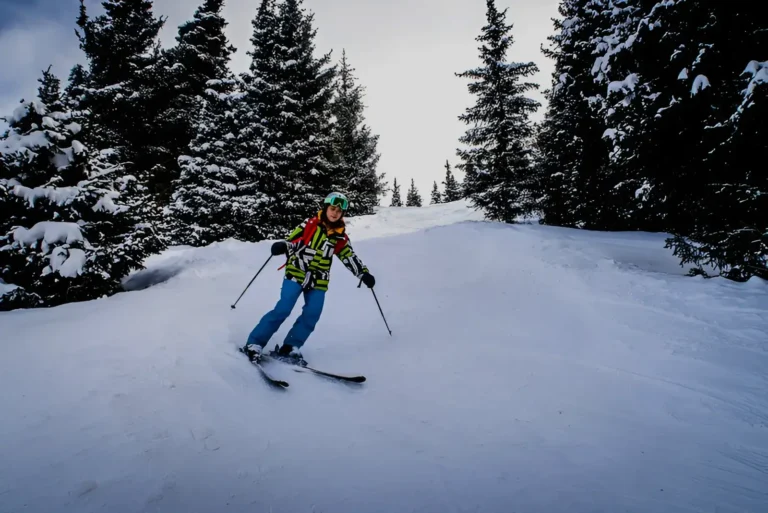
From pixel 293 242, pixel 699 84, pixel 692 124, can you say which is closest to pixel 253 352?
pixel 293 242

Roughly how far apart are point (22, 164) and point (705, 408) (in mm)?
10805

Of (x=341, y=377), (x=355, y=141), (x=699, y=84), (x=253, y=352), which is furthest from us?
(x=355, y=141)

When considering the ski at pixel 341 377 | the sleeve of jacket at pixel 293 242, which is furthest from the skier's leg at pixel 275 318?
the ski at pixel 341 377

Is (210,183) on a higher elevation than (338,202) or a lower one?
higher

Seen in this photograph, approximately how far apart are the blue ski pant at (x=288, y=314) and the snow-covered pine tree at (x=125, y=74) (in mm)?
15534

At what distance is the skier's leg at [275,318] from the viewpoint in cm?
409

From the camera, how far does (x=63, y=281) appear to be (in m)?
6.40

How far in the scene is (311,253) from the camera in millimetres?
4445

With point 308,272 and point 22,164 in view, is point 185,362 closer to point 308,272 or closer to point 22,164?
point 308,272

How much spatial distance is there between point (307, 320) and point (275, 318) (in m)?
0.42

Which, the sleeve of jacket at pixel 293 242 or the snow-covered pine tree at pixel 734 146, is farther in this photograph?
the snow-covered pine tree at pixel 734 146

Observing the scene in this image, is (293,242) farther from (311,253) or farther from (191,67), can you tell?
(191,67)

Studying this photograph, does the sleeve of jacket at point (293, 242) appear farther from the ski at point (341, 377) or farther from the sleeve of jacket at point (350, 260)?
the ski at point (341, 377)

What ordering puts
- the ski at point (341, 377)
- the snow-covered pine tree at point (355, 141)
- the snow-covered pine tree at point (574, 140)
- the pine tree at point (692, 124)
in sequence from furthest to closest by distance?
the snow-covered pine tree at point (355, 141) → the snow-covered pine tree at point (574, 140) → the pine tree at point (692, 124) → the ski at point (341, 377)
